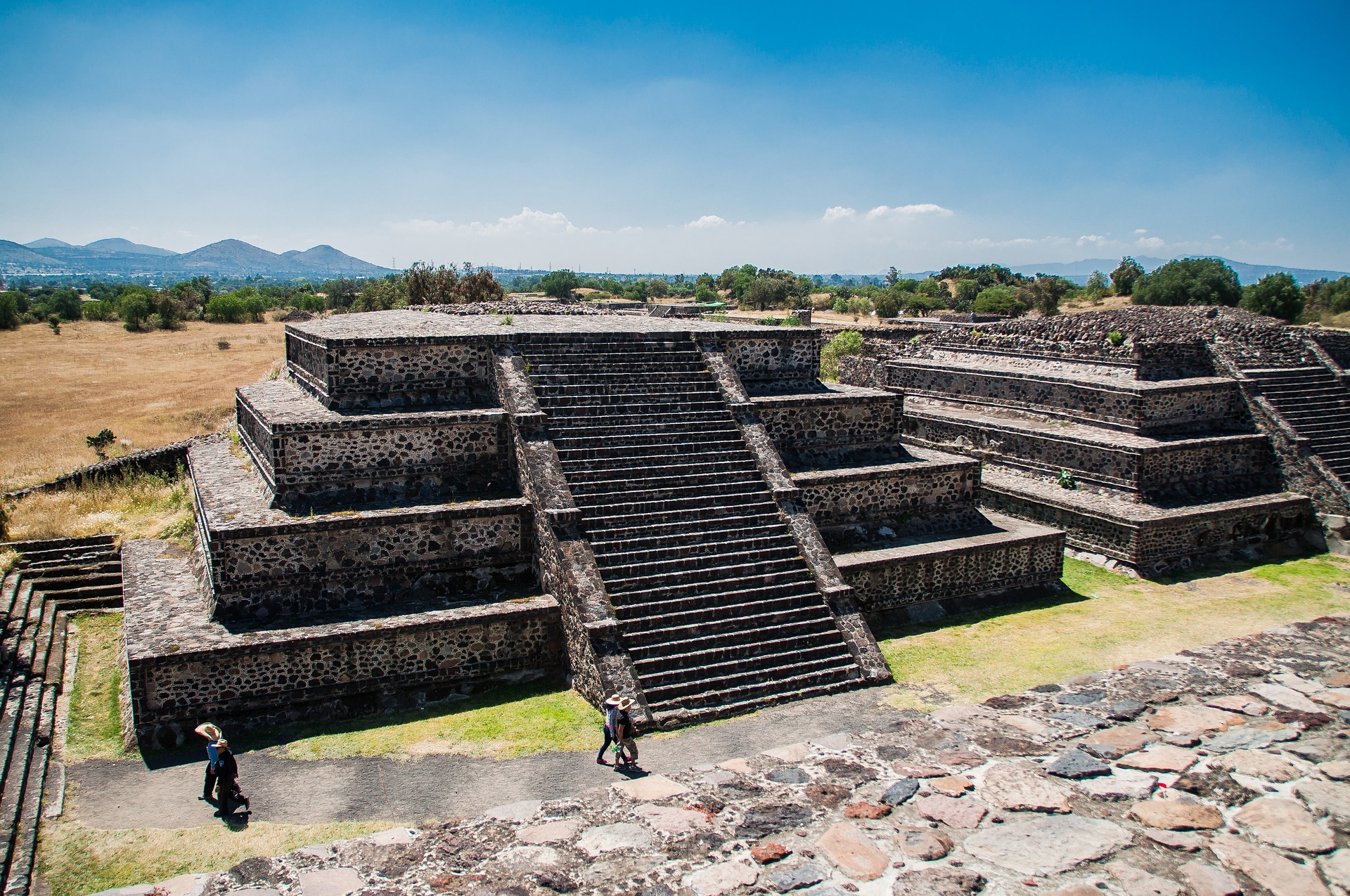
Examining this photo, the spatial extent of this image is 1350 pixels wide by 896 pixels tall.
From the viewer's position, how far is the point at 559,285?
229 feet

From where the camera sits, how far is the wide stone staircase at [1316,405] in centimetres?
1845

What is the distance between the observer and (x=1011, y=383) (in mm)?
20531

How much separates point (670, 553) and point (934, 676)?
383 cm

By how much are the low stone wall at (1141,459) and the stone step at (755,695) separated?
915 centimetres

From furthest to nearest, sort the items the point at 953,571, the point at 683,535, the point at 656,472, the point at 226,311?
1. the point at 226,311
2. the point at 953,571
3. the point at 656,472
4. the point at 683,535

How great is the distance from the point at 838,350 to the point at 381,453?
25267 mm

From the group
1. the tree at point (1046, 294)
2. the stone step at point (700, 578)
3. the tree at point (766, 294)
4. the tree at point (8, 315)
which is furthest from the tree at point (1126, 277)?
the tree at point (8, 315)

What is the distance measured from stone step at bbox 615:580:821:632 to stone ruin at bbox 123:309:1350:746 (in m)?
0.03

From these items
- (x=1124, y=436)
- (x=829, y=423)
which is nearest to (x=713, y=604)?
(x=829, y=423)

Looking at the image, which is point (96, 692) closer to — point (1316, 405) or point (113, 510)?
point (113, 510)

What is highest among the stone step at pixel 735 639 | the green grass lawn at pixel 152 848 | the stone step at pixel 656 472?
the stone step at pixel 656 472

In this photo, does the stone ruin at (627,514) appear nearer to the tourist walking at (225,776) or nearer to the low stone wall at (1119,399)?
the low stone wall at (1119,399)

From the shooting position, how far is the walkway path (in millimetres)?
8375

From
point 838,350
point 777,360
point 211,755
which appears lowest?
point 211,755
